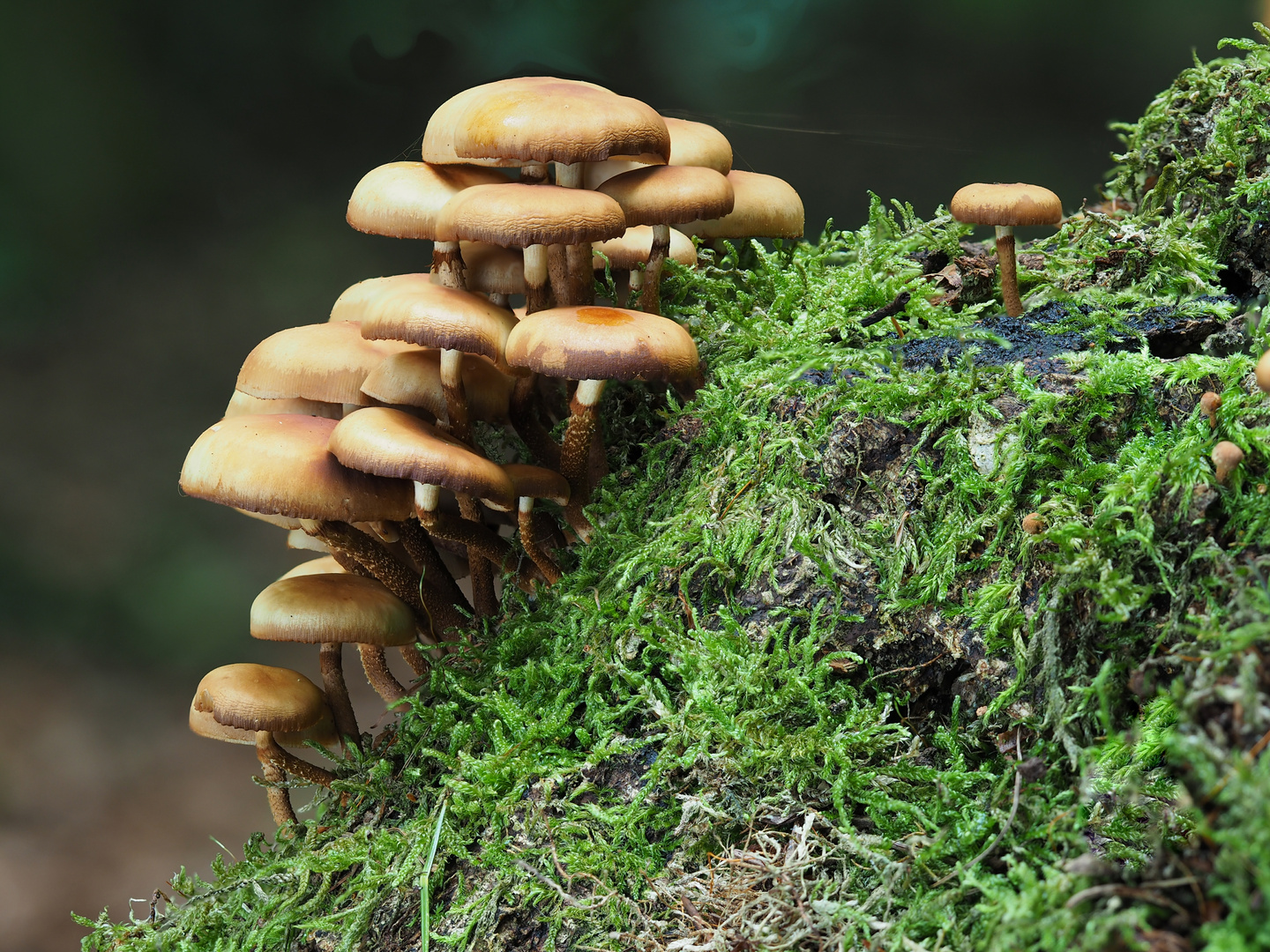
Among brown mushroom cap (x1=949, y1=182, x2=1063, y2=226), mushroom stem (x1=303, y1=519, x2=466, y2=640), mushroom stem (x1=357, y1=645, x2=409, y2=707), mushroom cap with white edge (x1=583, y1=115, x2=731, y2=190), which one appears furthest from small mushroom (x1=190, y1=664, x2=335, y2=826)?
brown mushroom cap (x1=949, y1=182, x2=1063, y2=226)

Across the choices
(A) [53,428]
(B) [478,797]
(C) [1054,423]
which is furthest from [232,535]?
(C) [1054,423]

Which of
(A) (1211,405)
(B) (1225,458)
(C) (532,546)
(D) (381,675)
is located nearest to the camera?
(B) (1225,458)

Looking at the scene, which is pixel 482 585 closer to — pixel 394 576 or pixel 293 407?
pixel 394 576

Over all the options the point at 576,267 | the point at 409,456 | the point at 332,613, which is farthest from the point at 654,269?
the point at 332,613

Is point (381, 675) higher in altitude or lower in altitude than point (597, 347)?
lower

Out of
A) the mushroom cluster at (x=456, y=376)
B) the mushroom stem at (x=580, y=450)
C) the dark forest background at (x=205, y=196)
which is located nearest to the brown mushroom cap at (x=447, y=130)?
the mushroom cluster at (x=456, y=376)

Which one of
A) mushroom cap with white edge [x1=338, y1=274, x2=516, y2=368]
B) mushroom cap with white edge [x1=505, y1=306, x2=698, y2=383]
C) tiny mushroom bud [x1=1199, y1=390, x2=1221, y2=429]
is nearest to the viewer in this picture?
tiny mushroom bud [x1=1199, y1=390, x2=1221, y2=429]

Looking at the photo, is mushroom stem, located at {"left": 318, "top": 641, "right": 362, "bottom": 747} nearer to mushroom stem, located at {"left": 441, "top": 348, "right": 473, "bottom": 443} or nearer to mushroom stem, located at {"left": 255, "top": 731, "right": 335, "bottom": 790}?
mushroom stem, located at {"left": 255, "top": 731, "right": 335, "bottom": 790}
